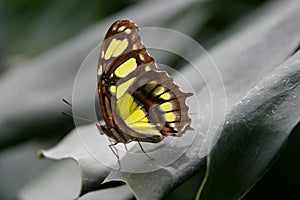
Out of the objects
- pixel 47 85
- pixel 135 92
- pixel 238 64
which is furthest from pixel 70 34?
pixel 135 92

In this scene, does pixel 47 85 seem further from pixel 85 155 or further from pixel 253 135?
pixel 253 135

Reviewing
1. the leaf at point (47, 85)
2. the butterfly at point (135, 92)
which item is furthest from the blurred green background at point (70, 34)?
the butterfly at point (135, 92)

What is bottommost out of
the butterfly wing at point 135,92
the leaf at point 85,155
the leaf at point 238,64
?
the leaf at point 238,64

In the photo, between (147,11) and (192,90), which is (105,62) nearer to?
(192,90)

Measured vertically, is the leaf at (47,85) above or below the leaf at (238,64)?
above

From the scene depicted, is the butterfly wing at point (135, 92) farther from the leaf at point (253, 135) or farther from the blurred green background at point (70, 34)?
the blurred green background at point (70, 34)

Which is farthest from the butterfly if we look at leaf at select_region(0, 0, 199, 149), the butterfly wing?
leaf at select_region(0, 0, 199, 149)

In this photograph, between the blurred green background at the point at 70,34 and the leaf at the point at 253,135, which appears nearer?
the leaf at the point at 253,135
